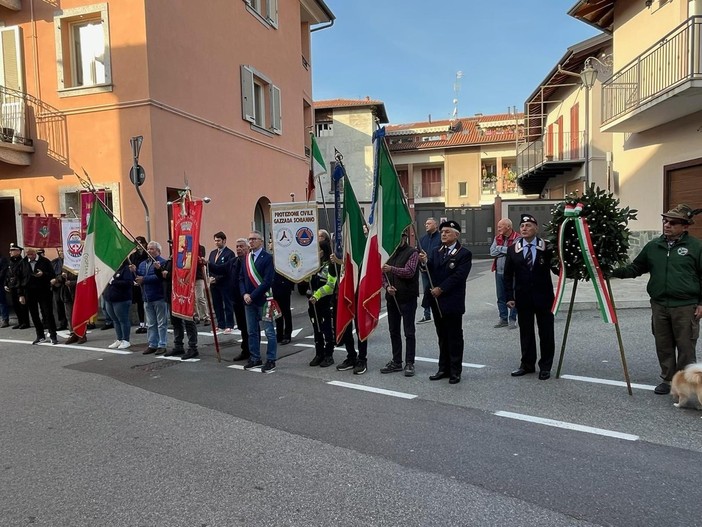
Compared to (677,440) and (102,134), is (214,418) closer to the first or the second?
(677,440)

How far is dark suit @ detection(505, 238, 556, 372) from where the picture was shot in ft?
19.5

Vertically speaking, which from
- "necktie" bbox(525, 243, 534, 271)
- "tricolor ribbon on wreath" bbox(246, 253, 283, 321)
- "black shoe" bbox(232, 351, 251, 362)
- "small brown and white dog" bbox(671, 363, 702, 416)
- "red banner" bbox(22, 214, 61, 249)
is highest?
"red banner" bbox(22, 214, 61, 249)

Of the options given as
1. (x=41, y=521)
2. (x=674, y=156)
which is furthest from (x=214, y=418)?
(x=674, y=156)

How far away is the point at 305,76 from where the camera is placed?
2083 centimetres

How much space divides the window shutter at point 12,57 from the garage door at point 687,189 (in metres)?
16.8

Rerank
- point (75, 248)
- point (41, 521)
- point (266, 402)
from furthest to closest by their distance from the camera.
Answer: point (75, 248) < point (266, 402) < point (41, 521)

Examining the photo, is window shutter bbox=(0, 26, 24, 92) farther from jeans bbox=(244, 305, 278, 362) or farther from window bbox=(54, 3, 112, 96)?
jeans bbox=(244, 305, 278, 362)

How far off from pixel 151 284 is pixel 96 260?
Result: 1.19 metres

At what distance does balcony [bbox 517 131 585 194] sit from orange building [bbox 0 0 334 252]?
52.2 feet

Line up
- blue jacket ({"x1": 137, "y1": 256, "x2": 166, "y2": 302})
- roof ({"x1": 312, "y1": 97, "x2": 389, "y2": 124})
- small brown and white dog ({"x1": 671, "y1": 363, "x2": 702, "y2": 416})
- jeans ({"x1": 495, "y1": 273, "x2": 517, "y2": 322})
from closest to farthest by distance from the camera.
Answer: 1. small brown and white dog ({"x1": 671, "y1": 363, "x2": 702, "y2": 416})
2. blue jacket ({"x1": 137, "y1": 256, "x2": 166, "y2": 302})
3. jeans ({"x1": 495, "y1": 273, "x2": 517, "y2": 322})
4. roof ({"x1": 312, "y1": 97, "x2": 389, "y2": 124})

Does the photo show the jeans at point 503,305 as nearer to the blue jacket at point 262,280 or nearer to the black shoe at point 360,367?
the black shoe at point 360,367

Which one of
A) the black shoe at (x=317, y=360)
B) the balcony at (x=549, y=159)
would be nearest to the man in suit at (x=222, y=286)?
the black shoe at (x=317, y=360)

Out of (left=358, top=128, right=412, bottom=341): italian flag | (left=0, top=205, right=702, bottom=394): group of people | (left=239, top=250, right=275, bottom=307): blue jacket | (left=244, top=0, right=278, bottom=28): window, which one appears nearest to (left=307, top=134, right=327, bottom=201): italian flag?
(left=0, top=205, right=702, bottom=394): group of people

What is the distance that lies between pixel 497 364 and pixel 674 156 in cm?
1053
